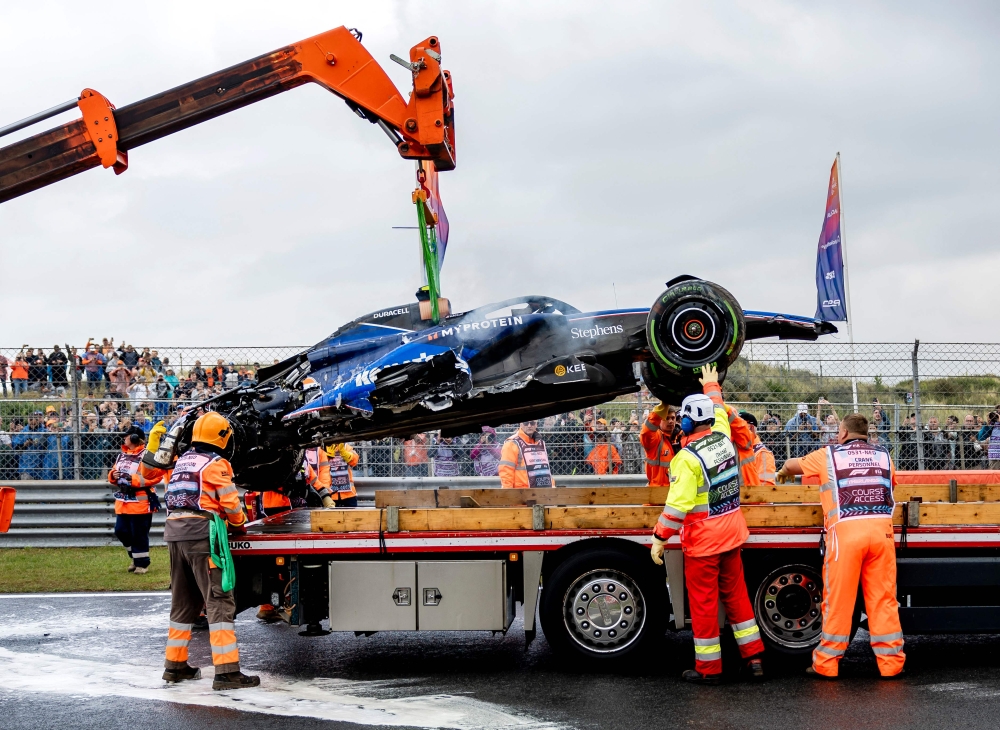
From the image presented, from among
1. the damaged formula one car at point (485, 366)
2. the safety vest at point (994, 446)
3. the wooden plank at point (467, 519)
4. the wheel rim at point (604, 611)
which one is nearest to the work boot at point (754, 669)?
the wheel rim at point (604, 611)

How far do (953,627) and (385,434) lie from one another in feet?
14.8

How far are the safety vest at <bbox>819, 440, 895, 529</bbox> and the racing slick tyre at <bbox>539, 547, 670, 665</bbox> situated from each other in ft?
4.12

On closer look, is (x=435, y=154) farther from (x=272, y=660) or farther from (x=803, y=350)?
(x=803, y=350)

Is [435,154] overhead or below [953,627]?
overhead

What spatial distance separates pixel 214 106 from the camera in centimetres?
828

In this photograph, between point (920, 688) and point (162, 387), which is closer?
point (920, 688)

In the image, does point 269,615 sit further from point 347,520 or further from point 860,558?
point 860,558

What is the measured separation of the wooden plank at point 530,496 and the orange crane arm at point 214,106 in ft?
9.31

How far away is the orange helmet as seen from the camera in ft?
23.5

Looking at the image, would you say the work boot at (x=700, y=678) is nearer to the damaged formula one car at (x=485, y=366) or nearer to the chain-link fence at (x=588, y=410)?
the damaged formula one car at (x=485, y=366)

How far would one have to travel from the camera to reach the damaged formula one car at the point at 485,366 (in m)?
7.90

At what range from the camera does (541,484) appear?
11.7 meters

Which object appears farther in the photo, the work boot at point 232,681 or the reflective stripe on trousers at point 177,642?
the reflective stripe on trousers at point 177,642

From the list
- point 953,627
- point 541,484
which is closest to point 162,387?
point 541,484
